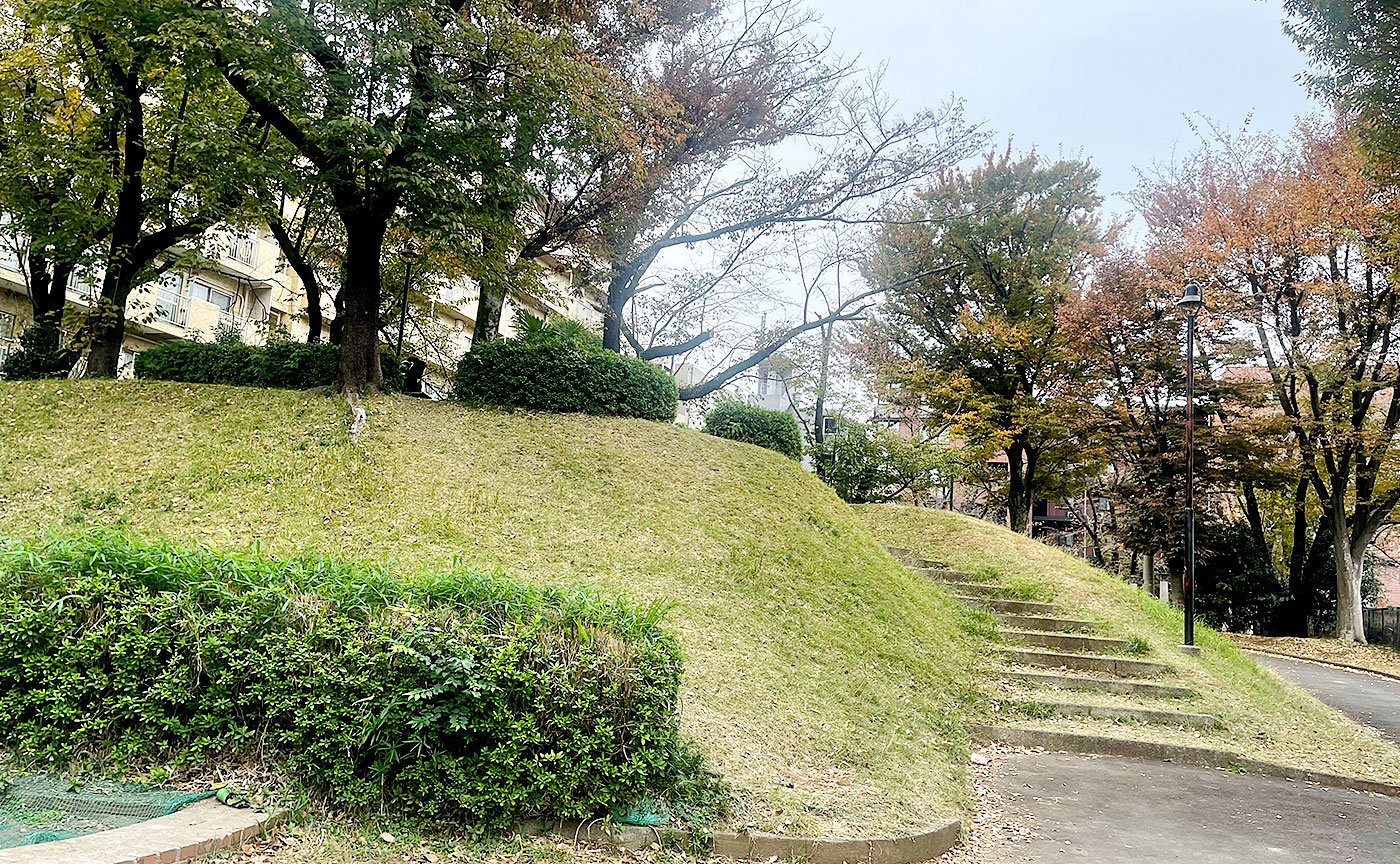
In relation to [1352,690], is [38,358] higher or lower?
higher

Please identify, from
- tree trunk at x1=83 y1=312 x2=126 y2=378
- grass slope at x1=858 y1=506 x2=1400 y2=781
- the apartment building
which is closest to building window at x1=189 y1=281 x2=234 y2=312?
the apartment building

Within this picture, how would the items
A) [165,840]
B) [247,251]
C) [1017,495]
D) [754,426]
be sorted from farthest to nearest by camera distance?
[247,251] < [1017,495] < [754,426] < [165,840]

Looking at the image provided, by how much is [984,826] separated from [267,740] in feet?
14.4

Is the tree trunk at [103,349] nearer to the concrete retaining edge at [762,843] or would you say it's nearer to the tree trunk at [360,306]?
the tree trunk at [360,306]

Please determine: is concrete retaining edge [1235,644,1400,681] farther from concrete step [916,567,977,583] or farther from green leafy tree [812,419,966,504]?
green leafy tree [812,419,966,504]

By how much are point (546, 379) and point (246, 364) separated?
449 cm

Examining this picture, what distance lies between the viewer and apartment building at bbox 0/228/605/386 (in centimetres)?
1736

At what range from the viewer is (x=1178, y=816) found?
5.72 m

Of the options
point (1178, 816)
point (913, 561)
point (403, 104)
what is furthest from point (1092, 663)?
point (403, 104)

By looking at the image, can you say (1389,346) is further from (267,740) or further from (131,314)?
(131,314)

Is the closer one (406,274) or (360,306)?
(360,306)

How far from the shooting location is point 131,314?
769 inches

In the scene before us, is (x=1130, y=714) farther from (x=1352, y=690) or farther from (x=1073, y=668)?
(x=1352, y=690)

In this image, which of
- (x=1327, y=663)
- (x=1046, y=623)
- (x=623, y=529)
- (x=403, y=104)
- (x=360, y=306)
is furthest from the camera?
(x=1327, y=663)
